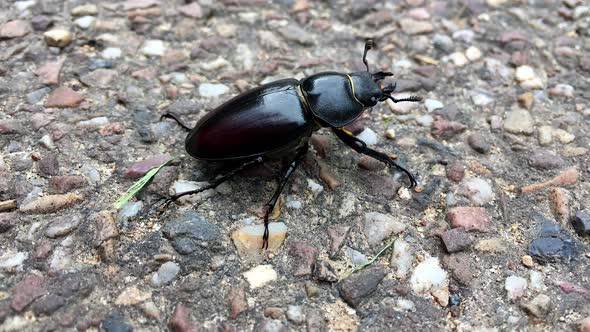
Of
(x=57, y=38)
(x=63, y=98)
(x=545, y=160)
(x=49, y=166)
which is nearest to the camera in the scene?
(x=49, y=166)

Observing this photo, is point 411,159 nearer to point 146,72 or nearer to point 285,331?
point 285,331

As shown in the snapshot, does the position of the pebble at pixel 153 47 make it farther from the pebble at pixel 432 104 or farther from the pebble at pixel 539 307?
the pebble at pixel 539 307

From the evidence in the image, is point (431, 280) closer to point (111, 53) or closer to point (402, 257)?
point (402, 257)

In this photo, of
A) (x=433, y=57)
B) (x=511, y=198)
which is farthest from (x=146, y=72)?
(x=511, y=198)

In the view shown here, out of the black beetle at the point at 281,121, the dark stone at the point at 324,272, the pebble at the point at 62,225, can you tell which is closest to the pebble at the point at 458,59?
the black beetle at the point at 281,121

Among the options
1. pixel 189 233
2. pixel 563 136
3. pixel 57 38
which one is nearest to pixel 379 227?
pixel 189 233

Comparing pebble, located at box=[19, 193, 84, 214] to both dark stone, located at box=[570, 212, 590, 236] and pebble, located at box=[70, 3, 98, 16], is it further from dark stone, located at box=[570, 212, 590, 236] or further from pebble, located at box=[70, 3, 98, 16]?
dark stone, located at box=[570, 212, 590, 236]

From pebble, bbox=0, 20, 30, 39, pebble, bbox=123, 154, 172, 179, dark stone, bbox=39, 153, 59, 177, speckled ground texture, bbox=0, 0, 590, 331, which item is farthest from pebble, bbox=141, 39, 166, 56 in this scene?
dark stone, bbox=39, 153, 59, 177
